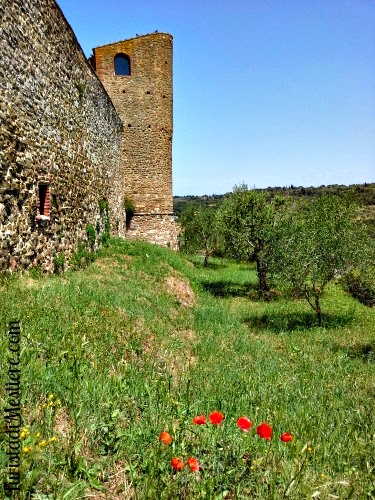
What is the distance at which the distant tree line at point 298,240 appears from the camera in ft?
42.1

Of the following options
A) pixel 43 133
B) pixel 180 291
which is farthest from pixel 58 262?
pixel 180 291

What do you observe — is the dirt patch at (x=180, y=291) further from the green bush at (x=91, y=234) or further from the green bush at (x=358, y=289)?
the green bush at (x=358, y=289)

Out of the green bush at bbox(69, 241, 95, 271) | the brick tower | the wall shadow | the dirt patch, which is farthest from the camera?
the brick tower

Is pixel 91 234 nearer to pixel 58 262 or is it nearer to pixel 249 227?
pixel 58 262

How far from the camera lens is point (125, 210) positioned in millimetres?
20906

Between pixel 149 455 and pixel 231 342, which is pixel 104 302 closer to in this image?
pixel 231 342

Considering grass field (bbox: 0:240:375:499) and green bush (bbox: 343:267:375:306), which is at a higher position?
grass field (bbox: 0:240:375:499)

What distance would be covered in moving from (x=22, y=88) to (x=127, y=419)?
667 centimetres

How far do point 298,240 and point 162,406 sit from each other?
1133cm

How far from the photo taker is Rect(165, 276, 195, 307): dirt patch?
1264cm

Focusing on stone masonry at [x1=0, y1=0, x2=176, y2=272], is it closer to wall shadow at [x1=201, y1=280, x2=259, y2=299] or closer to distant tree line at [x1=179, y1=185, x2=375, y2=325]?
wall shadow at [x1=201, y1=280, x2=259, y2=299]

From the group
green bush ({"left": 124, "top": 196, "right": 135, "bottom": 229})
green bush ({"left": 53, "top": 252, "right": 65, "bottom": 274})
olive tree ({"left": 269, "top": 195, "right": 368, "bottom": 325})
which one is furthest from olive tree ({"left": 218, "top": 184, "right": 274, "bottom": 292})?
green bush ({"left": 53, "top": 252, "right": 65, "bottom": 274})

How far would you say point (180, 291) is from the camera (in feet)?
43.8

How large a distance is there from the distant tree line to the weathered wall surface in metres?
7.34
